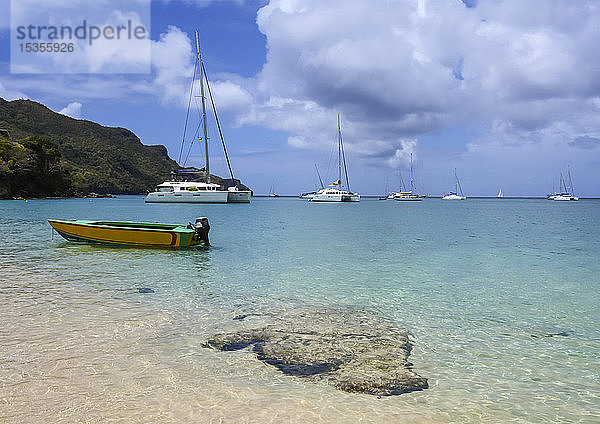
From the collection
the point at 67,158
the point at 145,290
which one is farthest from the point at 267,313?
the point at 67,158

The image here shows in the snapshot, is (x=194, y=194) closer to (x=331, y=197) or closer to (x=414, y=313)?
(x=331, y=197)

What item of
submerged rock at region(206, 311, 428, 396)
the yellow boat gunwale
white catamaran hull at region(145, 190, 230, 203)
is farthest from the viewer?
white catamaran hull at region(145, 190, 230, 203)

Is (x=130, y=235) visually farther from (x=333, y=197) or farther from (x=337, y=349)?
(x=333, y=197)

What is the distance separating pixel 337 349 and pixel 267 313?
249cm

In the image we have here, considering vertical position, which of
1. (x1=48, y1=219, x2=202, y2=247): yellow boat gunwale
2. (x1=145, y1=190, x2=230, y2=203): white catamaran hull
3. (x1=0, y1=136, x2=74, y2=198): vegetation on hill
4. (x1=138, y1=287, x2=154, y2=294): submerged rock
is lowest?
(x1=138, y1=287, x2=154, y2=294): submerged rock

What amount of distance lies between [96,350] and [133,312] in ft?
7.51

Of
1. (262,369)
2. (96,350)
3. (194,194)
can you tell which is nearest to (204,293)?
(96,350)

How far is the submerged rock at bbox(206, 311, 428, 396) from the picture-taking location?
528 cm

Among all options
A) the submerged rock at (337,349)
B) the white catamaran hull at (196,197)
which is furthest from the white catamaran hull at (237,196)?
the submerged rock at (337,349)

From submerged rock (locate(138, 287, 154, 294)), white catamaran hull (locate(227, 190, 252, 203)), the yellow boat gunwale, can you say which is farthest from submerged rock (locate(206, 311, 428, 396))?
white catamaran hull (locate(227, 190, 252, 203))

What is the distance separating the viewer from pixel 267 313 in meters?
8.56

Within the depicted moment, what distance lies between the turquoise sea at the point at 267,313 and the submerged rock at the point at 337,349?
0.21m

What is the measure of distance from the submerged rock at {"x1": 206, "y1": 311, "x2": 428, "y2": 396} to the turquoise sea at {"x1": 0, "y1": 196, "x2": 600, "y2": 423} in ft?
0.69

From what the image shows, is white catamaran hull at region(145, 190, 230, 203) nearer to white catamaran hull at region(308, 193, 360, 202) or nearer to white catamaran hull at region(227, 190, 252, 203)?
white catamaran hull at region(227, 190, 252, 203)
